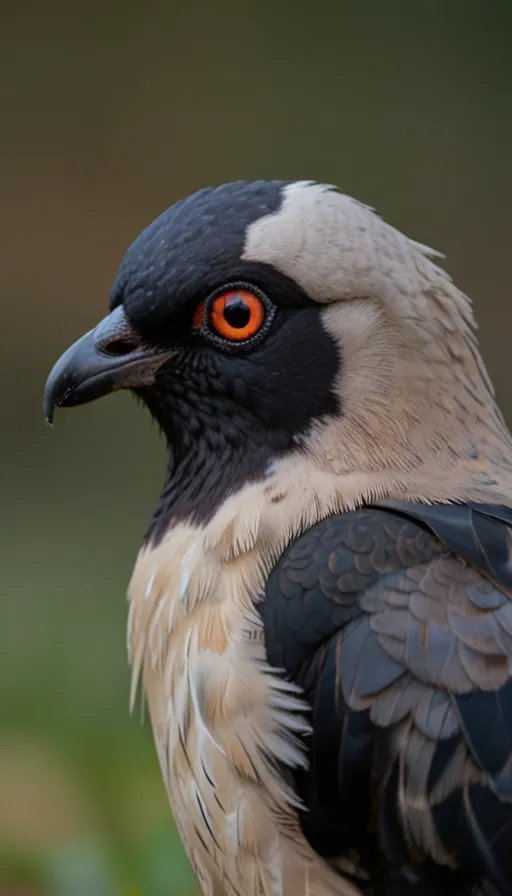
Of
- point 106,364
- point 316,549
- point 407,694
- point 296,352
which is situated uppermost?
point 106,364

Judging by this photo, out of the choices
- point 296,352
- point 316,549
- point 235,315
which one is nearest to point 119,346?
point 235,315

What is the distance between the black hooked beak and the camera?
3549mm

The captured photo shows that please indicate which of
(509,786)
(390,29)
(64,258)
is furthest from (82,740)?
(390,29)

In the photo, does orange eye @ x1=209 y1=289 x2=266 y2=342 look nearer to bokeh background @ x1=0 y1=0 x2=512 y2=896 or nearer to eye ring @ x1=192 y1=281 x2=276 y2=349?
eye ring @ x1=192 y1=281 x2=276 y2=349

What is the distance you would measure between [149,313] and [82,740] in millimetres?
3409

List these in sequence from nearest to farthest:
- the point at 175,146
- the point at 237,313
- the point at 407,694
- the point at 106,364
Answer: the point at 407,694 < the point at 237,313 < the point at 106,364 < the point at 175,146

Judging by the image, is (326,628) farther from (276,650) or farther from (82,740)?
(82,740)

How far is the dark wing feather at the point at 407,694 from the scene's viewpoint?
2.91 meters

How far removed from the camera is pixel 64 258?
34.0 feet

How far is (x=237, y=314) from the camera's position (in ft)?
11.3

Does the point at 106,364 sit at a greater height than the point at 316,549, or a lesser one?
greater

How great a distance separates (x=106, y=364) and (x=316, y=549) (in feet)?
2.59

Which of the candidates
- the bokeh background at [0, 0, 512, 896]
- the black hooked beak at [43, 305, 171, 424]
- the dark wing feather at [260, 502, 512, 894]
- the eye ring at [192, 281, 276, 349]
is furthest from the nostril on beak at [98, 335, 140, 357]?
the bokeh background at [0, 0, 512, 896]

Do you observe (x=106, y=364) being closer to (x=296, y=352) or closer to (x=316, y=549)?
(x=296, y=352)
